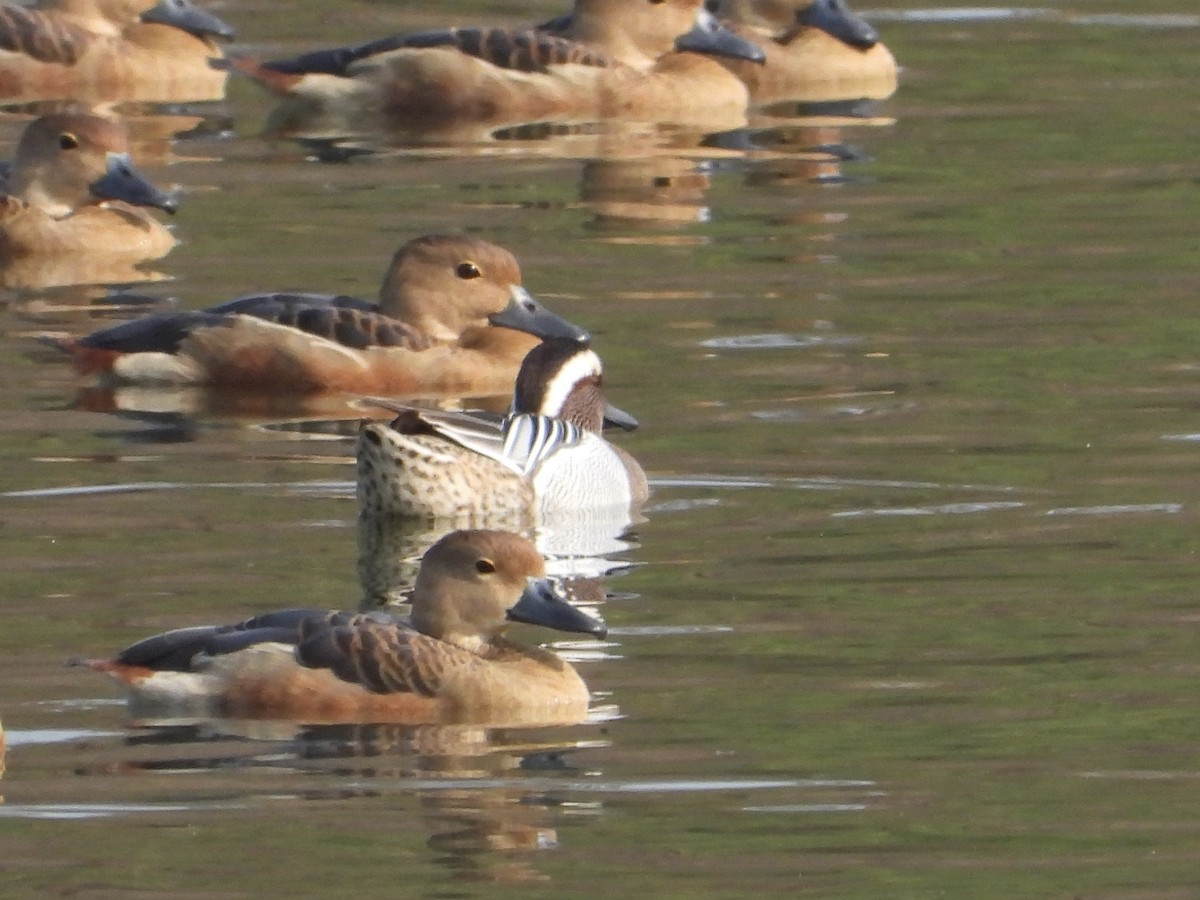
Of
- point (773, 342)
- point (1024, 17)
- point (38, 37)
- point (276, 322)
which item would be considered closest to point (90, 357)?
point (276, 322)

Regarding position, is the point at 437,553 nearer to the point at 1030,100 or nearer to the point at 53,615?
the point at 53,615

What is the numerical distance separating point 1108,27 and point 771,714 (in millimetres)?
16058

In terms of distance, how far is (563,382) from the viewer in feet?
41.6

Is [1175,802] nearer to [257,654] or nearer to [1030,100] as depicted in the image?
[257,654]

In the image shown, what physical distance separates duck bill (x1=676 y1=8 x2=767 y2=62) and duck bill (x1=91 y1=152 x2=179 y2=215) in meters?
5.32

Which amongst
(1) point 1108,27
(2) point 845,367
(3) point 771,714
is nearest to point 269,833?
(3) point 771,714

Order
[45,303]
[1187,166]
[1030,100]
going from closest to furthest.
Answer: [45,303] < [1187,166] < [1030,100]

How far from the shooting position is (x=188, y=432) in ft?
44.0

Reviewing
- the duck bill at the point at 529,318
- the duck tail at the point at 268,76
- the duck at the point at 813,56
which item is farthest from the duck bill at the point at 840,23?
the duck bill at the point at 529,318

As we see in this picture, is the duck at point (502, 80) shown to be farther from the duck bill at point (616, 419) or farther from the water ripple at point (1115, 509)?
the water ripple at point (1115, 509)

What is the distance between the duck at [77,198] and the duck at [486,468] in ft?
16.5

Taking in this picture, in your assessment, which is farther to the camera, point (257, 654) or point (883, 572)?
point (883, 572)

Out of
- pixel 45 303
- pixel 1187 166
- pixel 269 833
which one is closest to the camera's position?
pixel 269 833

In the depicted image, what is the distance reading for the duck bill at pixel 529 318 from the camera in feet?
47.1
